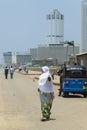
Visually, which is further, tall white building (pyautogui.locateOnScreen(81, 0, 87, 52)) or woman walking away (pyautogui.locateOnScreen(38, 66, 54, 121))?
tall white building (pyautogui.locateOnScreen(81, 0, 87, 52))

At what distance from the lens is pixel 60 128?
1320 centimetres

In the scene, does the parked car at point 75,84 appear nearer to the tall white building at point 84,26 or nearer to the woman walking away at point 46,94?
the woman walking away at point 46,94

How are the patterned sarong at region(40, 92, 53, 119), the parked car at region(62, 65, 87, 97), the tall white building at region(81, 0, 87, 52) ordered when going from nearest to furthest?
the patterned sarong at region(40, 92, 53, 119), the parked car at region(62, 65, 87, 97), the tall white building at region(81, 0, 87, 52)

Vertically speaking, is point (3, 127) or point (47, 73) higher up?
point (47, 73)

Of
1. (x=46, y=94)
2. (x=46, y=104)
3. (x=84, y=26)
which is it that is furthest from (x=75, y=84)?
(x=84, y=26)

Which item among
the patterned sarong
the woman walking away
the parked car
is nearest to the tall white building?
the parked car

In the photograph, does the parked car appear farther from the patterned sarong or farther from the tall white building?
the tall white building

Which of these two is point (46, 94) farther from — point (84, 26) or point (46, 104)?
point (84, 26)

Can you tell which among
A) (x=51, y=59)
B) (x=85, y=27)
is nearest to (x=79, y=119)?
(x=85, y=27)

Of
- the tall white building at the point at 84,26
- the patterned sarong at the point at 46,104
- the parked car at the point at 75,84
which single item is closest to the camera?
the patterned sarong at the point at 46,104

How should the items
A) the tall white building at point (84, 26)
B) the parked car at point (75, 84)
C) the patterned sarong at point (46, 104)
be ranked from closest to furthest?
the patterned sarong at point (46, 104) → the parked car at point (75, 84) → the tall white building at point (84, 26)

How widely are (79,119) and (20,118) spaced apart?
1.95 metres

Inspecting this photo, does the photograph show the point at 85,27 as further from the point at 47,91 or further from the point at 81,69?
the point at 47,91

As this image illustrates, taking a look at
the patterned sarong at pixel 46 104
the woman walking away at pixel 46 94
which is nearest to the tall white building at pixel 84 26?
the woman walking away at pixel 46 94
